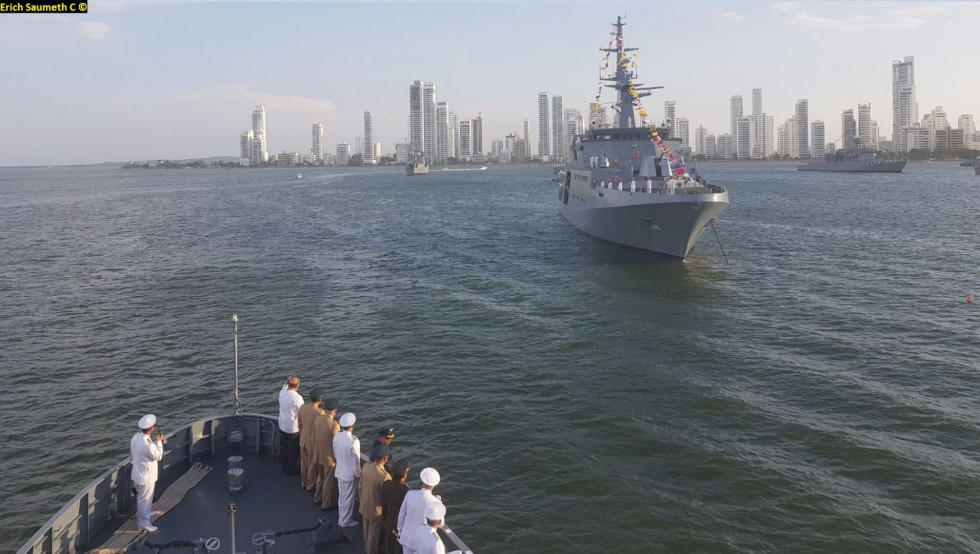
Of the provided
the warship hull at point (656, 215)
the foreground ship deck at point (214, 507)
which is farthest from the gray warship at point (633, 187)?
the foreground ship deck at point (214, 507)

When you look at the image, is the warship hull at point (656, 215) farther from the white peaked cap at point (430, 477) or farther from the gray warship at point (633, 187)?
the white peaked cap at point (430, 477)

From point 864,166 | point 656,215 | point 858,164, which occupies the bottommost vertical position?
point 656,215

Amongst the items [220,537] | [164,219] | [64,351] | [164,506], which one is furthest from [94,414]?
[164,219]

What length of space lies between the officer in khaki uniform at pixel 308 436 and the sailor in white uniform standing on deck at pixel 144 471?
190 cm

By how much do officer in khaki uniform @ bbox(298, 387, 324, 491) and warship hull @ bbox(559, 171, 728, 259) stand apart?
92.7 ft

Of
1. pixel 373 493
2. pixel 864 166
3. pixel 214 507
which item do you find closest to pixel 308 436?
pixel 214 507

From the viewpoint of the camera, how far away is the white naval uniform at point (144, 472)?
8742 mm

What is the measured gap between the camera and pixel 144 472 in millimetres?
8750

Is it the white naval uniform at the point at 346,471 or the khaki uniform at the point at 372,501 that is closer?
the khaki uniform at the point at 372,501

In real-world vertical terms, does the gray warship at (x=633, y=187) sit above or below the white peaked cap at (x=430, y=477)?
above

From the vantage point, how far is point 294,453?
1034 centimetres

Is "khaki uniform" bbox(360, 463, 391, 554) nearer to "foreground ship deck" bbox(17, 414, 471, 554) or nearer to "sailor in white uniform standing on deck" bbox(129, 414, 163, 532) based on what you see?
"foreground ship deck" bbox(17, 414, 471, 554)

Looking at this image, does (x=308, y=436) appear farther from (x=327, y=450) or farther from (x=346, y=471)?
(x=346, y=471)

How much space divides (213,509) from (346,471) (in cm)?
241
